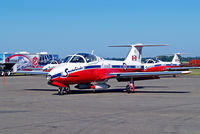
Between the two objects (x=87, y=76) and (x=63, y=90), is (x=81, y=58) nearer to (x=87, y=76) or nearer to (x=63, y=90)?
(x=87, y=76)

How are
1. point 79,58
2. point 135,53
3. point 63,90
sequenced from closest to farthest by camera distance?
point 63,90, point 79,58, point 135,53

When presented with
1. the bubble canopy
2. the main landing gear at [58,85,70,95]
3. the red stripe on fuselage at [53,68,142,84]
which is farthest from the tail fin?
the main landing gear at [58,85,70,95]

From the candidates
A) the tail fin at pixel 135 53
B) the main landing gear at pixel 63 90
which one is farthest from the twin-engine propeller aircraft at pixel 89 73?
the tail fin at pixel 135 53

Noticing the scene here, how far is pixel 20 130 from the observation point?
7914 mm

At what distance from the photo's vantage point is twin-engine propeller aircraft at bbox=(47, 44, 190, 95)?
17609mm


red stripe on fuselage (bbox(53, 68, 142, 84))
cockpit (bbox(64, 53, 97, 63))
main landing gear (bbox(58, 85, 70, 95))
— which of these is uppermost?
cockpit (bbox(64, 53, 97, 63))

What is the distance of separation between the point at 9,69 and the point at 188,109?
146 ft

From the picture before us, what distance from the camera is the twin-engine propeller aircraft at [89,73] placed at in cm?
1761

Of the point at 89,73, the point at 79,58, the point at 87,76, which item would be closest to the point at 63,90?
the point at 87,76

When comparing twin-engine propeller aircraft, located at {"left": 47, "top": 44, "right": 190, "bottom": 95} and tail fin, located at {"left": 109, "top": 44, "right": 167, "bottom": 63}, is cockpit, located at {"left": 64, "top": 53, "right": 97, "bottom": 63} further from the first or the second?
tail fin, located at {"left": 109, "top": 44, "right": 167, "bottom": 63}

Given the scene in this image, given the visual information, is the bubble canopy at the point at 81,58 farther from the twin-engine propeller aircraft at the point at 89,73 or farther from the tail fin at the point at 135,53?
the tail fin at the point at 135,53

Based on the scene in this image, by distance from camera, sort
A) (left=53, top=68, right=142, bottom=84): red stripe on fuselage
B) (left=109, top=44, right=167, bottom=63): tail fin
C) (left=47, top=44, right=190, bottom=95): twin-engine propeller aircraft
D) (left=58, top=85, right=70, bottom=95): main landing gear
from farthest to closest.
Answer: (left=109, top=44, right=167, bottom=63): tail fin → (left=58, top=85, right=70, bottom=95): main landing gear → (left=53, top=68, right=142, bottom=84): red stripe on fuselage → (left=47, top=44, right=190, bottom=95): twin-engine propeller aircraft

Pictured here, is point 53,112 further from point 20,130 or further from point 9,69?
point 9,69

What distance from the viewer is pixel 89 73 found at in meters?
19.1
